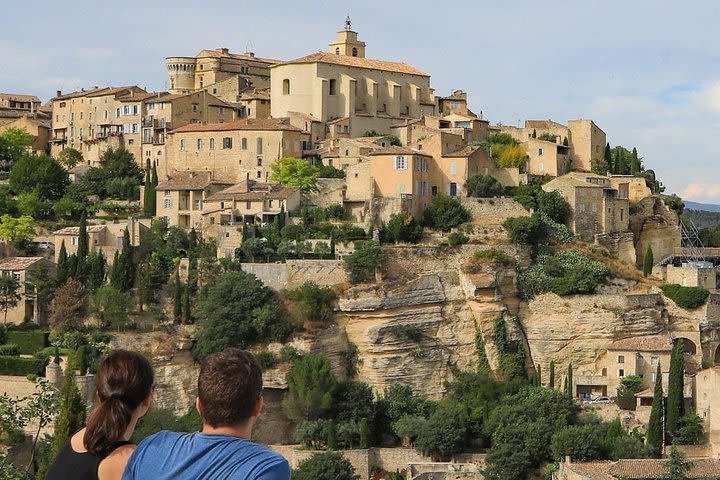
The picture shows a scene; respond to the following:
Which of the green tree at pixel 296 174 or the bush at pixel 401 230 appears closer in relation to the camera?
the bush at pixel 401 230

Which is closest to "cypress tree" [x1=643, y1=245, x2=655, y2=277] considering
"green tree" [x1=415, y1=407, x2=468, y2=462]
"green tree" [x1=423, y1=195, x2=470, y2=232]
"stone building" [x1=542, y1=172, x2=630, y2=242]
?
"stone building" [x1=542, y1=172, x2=630, y2=242]

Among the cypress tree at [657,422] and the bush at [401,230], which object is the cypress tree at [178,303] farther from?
the cypress tree at [657,422]

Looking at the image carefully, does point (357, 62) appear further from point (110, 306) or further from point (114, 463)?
point (114, 463)

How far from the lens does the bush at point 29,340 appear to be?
39875 millimetres

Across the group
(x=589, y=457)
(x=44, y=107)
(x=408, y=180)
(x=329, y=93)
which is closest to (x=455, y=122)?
(x=329, y=93)

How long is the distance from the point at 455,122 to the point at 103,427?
4778 cm

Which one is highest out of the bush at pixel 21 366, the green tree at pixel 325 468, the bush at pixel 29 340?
the bush at pixel 29 340

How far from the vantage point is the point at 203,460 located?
5.12m

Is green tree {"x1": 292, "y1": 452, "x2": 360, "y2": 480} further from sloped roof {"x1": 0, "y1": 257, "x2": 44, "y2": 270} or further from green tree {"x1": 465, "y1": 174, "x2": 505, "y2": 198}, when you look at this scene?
green tree {"x1": 465, "y1": 174, "x2": 505, "y2": 198}

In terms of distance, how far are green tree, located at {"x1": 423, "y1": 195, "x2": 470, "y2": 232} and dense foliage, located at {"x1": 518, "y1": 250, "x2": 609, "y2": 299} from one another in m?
2.72

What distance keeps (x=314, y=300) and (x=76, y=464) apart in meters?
35.1

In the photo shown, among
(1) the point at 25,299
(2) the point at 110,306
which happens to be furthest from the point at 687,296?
(1) the point at 25,299

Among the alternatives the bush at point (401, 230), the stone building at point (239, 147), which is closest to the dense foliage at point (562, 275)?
the bush at point (401, 230)

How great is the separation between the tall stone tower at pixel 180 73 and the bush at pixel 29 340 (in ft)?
79.5
